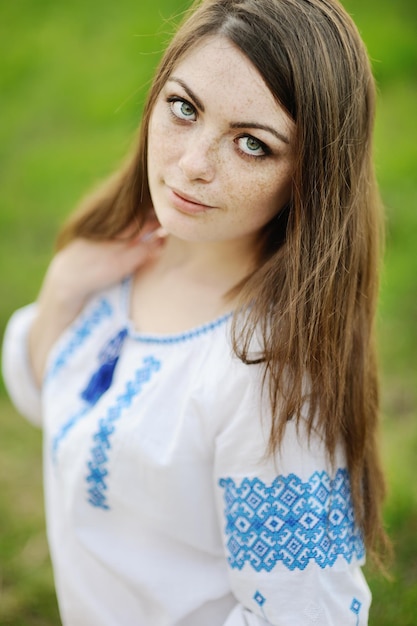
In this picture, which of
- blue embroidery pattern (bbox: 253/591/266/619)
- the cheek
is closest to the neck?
the cheek

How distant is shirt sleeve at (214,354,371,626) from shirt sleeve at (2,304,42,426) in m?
0.76

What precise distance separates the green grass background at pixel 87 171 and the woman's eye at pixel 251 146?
1.18m

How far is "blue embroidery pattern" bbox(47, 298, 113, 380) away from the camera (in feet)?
5.93

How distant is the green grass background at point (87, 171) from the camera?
8.21 ft

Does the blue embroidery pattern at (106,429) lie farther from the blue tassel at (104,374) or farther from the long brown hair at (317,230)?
the long brown hair at (317,230)

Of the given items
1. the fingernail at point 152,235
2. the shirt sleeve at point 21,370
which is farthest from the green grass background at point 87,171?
the fingernail at point 152,235

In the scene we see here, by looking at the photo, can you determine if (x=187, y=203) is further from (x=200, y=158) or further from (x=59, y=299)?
(x=59, y=299)

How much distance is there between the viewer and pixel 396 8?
182 inches

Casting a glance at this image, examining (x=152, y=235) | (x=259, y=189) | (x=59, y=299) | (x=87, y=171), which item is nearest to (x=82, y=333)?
(x=59, y=299)

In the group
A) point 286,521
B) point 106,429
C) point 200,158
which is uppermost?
point 200,158

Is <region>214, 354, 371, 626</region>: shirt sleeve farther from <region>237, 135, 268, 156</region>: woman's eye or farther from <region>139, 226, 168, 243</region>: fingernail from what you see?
<region>139, 226, 168, 243</region>: fingernail

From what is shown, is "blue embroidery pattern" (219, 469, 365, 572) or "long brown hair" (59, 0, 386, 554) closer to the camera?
"long brown hair" (59, 0, 386, 554)

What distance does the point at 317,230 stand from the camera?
139cm

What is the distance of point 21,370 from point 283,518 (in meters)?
0.92
